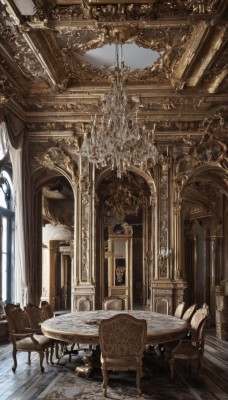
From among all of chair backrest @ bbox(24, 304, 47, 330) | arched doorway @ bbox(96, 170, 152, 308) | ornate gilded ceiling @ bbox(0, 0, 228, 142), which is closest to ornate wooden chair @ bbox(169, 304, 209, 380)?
chair backrest @ bbox(24, 304, 47, 330)

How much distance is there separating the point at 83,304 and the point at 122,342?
4.70m

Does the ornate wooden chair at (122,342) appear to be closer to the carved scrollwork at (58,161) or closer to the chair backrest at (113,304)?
the chair backrest at (113,304)

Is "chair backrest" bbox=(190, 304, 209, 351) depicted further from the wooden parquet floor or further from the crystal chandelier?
the crystal chandelier

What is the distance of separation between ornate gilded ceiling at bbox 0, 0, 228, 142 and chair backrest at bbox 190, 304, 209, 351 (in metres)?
3.59

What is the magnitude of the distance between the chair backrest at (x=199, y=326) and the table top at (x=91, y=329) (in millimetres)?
174

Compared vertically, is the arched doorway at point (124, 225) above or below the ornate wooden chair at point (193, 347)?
above

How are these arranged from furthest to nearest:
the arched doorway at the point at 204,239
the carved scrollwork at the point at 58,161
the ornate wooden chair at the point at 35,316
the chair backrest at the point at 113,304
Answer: the arched doorway at the point at 204,239, the carved scrollwork at the point at 58,161, the chair backrest at the point at 113,304, the ornate wooden chair at the point at 35,316

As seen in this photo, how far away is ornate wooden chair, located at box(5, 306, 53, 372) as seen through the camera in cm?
684

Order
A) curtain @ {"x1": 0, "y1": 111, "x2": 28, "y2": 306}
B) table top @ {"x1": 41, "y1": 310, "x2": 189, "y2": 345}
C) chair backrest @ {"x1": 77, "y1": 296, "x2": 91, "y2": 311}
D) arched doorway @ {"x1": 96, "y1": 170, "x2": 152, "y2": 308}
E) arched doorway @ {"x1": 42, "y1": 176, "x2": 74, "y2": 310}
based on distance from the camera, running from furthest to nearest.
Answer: arched doorway @ {"x1": 42, "y1": 176, "x2": 74, "y2": 310} → arched doorway @ {"x1": 96, "y1": 170, "x2": 152, "y2": 308} → chair backrest @ {"x1": 77, "y1": 296, "x2": 91, "y2": 311} → curtain @ {"x1": 0, "y1": 111, "x2": 28, "y2": 306} → table top @ {"x1": 41, "y1": 310, "x2": 189, "y2": 345}

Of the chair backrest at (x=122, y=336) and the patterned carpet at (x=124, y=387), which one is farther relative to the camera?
the patterned carpet at (x=124, y=387)

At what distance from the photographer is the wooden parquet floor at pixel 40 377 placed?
234 inches

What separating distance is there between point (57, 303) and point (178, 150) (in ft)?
34.8

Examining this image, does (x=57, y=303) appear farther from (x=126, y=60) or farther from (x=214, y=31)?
(x=214, y=31)

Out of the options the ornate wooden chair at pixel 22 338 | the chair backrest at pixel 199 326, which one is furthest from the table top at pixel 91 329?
the ornate wooden chair at pixel 22 338
